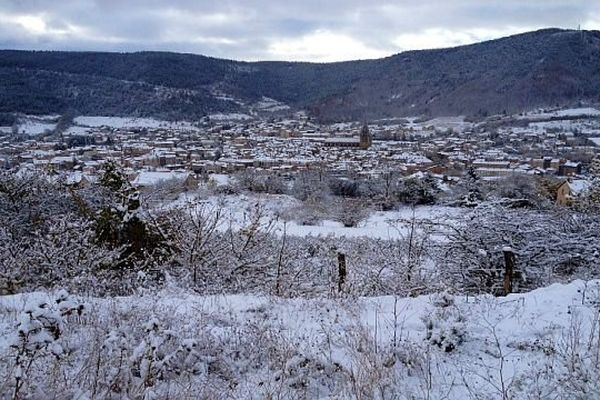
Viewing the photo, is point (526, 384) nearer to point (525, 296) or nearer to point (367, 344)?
point (367, 344)

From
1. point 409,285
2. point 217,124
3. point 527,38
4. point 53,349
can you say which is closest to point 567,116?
point 527,38

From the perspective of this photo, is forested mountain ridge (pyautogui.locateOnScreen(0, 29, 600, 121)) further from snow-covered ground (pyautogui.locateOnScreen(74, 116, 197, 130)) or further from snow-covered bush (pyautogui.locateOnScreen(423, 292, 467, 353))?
snow-covered bush (pyautogui.locateOnScreen(423, 292, 467, 353))

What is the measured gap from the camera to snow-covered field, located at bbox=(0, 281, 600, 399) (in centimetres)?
258

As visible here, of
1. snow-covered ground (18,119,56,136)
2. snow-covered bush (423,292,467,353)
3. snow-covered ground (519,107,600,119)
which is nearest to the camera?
snow-covered bush (423,292,467,353)

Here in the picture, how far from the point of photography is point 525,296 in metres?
4.00

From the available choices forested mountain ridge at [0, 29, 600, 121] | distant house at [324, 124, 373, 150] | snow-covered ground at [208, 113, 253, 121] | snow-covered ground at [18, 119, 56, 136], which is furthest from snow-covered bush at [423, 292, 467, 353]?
snow-covered ground at [208, 113, 253, 121]

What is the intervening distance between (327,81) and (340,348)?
109 meters

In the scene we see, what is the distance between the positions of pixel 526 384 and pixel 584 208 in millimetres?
8514

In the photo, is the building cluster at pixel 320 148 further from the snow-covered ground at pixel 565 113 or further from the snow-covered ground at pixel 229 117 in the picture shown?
the snow-covered ground at pixel 229 117

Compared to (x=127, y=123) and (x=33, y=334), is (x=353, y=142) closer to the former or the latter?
(x=127, y=123)

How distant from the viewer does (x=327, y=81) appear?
10800 centimetres

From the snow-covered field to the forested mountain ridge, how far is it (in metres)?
63.9

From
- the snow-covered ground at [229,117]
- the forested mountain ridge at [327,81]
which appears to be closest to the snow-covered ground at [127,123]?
the forested mountain ridge at [327,81]

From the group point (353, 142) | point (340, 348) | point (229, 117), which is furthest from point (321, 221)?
point (229, 117)
